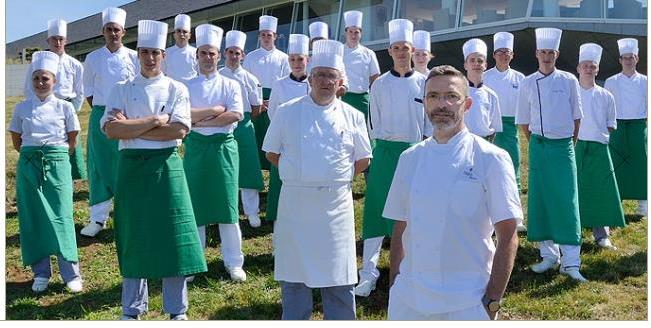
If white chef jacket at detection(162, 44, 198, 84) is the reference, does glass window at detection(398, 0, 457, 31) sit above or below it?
above

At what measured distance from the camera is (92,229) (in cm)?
657

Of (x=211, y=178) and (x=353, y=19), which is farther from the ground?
(x=353, y=19)

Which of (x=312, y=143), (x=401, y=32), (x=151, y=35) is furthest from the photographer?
(x=401, y=32)

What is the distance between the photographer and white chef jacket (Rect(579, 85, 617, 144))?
6.52 metres

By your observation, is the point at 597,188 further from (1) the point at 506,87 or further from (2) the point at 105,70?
(2) the point at 105,70

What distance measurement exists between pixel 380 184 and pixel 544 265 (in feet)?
5.07

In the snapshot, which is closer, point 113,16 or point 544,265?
point 544,265

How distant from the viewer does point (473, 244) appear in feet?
9.20

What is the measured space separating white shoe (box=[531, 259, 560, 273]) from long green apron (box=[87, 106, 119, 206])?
12.3ft

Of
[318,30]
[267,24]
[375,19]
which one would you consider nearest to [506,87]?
[318,30]

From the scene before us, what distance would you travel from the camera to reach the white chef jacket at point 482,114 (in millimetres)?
6293

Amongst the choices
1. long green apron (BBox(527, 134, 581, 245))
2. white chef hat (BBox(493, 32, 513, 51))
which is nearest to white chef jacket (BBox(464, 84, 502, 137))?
long green apron (BBox(527, 134, 581, 245))

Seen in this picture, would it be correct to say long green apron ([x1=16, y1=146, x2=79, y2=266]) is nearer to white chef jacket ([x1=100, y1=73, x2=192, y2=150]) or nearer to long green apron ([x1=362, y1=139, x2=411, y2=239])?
white chef jacket ([x1=100, y1=73, x2=192, y2=150])

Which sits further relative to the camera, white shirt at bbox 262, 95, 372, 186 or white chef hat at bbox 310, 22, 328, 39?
white chef hat at bbox 310, 22, 328, 39
